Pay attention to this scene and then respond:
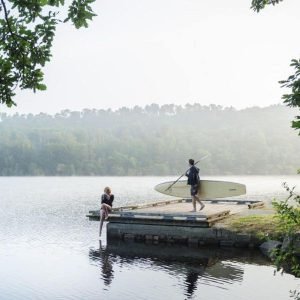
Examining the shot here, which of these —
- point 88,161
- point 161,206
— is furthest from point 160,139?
point 161,206

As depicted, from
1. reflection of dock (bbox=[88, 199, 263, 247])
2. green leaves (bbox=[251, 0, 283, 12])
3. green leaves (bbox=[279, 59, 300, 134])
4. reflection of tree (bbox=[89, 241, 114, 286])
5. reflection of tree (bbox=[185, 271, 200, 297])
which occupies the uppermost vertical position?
green leaves (bbox=[251, 0, 283, 12])

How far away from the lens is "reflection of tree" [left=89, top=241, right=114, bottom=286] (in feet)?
52.2

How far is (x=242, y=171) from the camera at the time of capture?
595 feet

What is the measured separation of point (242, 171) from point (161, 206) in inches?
6282

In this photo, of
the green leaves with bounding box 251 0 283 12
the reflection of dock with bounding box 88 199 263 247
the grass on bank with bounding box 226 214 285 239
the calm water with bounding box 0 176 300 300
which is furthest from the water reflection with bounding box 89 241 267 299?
the green leaves with bounding box 251 0 283 12

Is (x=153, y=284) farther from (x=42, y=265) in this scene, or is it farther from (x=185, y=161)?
(x=185, y=161)

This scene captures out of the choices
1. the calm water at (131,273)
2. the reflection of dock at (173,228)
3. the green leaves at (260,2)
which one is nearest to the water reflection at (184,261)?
the calm water at (131,273)

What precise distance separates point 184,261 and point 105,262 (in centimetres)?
309

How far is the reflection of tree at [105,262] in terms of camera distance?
15.9m

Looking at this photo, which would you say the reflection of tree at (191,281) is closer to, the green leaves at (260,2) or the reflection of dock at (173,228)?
the reflection of dock at (173,228)

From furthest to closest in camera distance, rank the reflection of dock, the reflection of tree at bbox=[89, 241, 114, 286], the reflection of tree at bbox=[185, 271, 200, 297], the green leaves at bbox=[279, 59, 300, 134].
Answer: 1. the reflection of dock
2. the reflection of tree at bbox=[89, 241, 114, 286]
3. the reflection of tree at bbox=[185, 271, 200, 297]
4. the green leaves at bbox=[279, 59, 300, 134]

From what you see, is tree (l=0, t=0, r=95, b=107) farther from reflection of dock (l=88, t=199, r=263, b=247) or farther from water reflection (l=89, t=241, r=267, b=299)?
reflection of dock (l=88, t=199, r=263, b=247)

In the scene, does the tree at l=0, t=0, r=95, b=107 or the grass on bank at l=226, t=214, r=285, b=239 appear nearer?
the tree at l=0, t=0, r=95, b=107

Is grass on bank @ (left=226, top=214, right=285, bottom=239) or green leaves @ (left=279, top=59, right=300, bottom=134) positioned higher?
green leaves @ (left=279, top=59, right=300, bottom=134)
